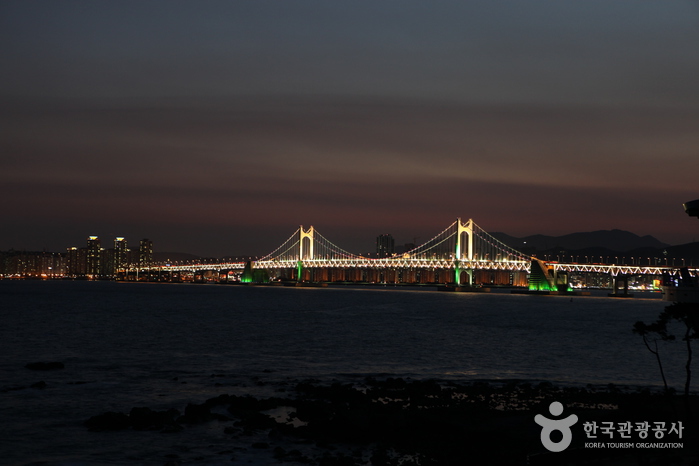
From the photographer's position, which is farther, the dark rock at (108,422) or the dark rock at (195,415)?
the dark rock at (195,415)

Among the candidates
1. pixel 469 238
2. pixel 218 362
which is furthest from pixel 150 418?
pixel 469 238

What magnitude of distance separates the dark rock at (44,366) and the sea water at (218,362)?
334 millimetres

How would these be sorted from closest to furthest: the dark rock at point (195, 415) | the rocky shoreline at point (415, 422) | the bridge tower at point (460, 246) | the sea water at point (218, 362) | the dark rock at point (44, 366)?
the rocky shoreline at point (415, 422) → the sea water at point (218, 362) → the dark rock at point (195, 415) → the dark rock at point (44, 366) → the bridge tower at point (460, 246)

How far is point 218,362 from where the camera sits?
1030 inches

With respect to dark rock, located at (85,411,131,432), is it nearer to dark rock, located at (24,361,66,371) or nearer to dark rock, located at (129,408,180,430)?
dark rock, located at (129,408,180,430)

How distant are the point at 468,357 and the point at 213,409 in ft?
46.2

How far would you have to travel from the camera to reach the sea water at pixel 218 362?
14.2 m

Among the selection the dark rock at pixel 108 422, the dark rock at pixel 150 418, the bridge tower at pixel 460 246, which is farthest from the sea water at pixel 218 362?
the bridge tower at pixel 460 246

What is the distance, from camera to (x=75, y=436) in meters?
14.5

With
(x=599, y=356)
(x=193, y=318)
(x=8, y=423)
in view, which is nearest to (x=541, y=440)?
(x=8, y=423)

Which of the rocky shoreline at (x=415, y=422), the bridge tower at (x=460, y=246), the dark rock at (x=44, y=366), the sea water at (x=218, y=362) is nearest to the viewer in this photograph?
the rocky shoreline at (x=415, y=422)

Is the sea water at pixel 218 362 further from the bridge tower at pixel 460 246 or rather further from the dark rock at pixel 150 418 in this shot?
the bridge tower at pixel 460 246

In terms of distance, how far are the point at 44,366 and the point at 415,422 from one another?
47.6ft

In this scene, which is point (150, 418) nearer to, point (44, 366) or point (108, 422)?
point (108, 422)
